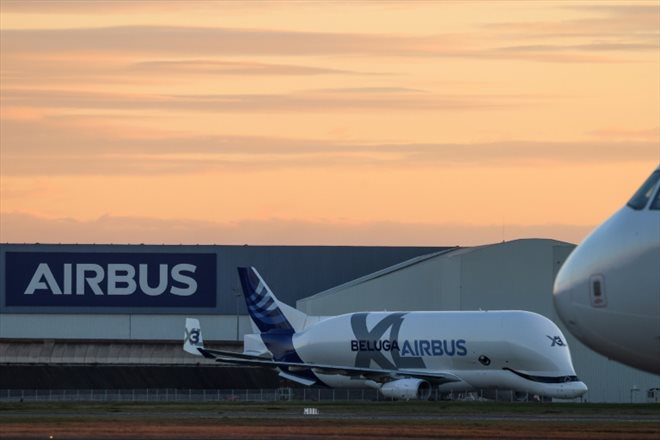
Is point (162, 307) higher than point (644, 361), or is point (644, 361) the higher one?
point (162, 307)

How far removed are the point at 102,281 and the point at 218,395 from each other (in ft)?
71.9

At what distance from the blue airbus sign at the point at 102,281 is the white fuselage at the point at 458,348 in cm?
3089

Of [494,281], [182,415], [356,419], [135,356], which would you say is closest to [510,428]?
[356,419]

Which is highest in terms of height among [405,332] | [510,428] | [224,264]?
[224,264]

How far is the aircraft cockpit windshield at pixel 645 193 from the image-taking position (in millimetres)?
23531

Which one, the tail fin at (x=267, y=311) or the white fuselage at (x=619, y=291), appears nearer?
the white fuselage at (x=619, y=291)

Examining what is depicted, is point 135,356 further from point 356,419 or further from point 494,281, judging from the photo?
point 356,419

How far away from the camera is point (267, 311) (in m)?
79.8

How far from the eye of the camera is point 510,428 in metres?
42.5

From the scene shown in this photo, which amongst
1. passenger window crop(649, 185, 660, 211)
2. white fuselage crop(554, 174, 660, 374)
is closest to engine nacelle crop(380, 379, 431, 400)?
Answer: white fuselage crop(554, 174, 660, 374)

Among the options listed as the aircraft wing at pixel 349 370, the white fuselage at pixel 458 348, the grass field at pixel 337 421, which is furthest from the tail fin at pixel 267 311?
the grass field at pixel 337 421

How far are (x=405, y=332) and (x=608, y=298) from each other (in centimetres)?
5050

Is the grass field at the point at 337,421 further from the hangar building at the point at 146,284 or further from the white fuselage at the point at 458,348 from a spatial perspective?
the hangar building at the point at 146,284

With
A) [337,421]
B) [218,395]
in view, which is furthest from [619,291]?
[218,395]
